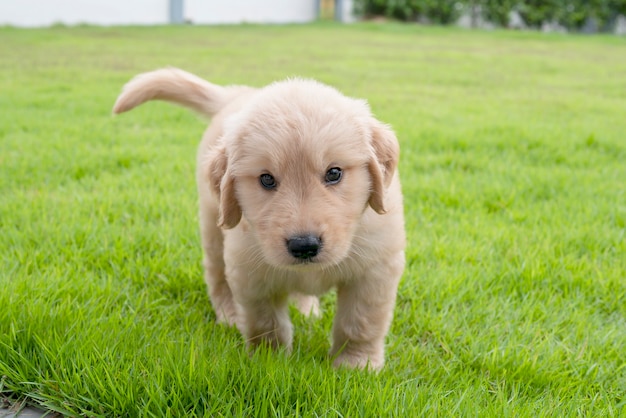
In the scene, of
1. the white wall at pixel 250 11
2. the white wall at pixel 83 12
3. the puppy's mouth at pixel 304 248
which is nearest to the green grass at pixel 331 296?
the puppy's mouth at pixel 304 248

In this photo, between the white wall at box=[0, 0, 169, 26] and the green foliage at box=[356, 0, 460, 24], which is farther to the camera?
the green foliage at box=[356, 0, 460, 24]

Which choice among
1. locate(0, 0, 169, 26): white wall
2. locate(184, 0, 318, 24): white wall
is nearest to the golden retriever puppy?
locate(0, 0, 169, 26): white wall

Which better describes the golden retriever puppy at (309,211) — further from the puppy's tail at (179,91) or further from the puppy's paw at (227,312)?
the puppy's tail at (179,91)

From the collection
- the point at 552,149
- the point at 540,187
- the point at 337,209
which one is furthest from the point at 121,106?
the point at 552,149

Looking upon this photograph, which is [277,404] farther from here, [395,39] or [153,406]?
[395,39]

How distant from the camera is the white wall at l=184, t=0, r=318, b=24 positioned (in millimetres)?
20062

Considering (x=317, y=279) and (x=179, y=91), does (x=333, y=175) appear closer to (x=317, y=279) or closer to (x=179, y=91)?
(x=317, y=279)

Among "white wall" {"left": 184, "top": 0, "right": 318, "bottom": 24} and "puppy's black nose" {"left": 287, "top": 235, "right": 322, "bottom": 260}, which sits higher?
"white wall" {"left": 184, "top": 0, "right": 318, "bottom": 24}

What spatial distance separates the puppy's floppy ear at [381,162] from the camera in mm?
2078

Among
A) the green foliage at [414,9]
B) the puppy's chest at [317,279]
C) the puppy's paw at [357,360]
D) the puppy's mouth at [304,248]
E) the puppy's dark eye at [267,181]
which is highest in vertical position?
the green foliage at [414,9]

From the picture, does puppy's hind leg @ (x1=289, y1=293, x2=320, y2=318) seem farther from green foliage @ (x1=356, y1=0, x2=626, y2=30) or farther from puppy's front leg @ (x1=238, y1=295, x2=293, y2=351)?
green foliage @ (x1=356, y1=0, x2=626, y2=30)

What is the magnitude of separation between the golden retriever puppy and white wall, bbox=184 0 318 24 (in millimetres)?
18596

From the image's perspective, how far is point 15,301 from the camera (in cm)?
221

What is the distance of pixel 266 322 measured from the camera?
2355mm
